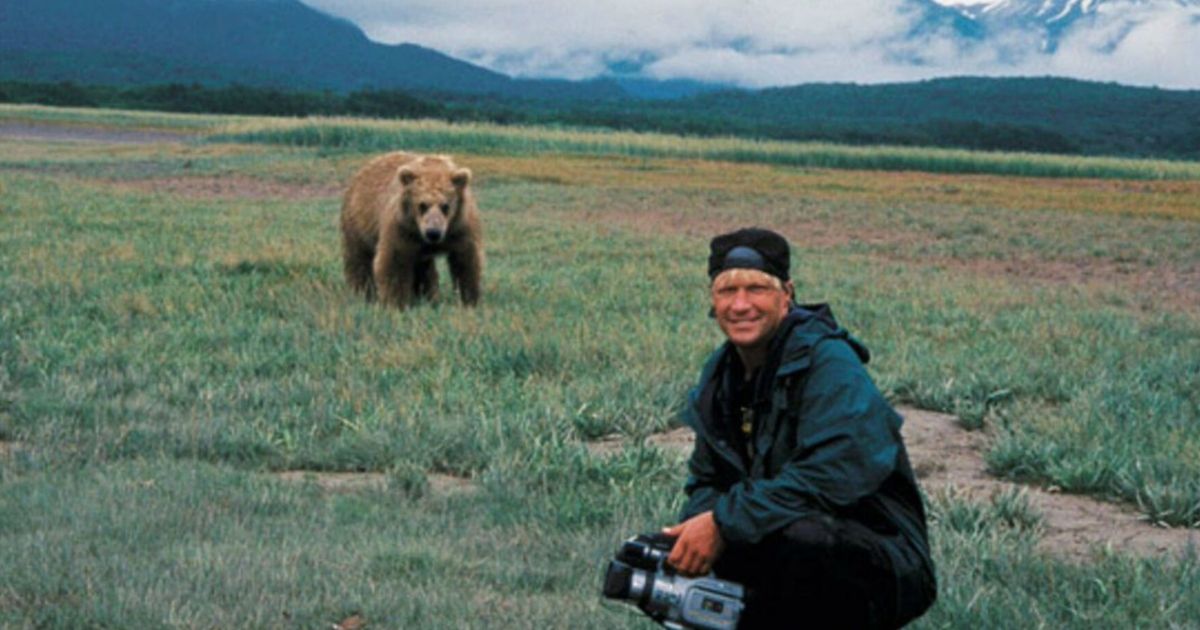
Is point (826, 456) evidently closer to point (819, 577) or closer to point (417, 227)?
point (819, 577)

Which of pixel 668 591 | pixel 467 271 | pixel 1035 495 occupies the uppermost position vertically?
pixel 668 591

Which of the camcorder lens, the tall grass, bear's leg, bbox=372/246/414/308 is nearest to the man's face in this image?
the camcorder lens

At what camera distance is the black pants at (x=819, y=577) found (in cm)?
355

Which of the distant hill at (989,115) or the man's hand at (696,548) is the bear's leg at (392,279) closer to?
the man's hand at (696,548)

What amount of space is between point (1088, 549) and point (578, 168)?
3769 cm

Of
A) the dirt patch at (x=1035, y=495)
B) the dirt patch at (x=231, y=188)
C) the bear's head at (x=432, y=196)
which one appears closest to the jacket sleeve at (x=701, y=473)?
the dirt patch at (x=1035, y=495)

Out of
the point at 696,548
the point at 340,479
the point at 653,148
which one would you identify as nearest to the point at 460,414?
the point at 340,479

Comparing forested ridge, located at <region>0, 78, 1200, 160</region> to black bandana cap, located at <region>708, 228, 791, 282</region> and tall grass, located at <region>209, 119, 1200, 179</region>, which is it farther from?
black bandana cap, located at <region>708, 228, 791, 282</region>

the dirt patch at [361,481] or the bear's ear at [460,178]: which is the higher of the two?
the bear's ear at [460,178]

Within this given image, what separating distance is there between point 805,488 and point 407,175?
7775mm

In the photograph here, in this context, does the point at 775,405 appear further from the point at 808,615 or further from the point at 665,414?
the point at 665,414

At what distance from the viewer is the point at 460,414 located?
7273 mm

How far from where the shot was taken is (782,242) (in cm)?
383

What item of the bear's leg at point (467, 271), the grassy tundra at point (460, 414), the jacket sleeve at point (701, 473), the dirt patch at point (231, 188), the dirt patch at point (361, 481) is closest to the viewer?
the jacket sleeve at point (701, 473)
